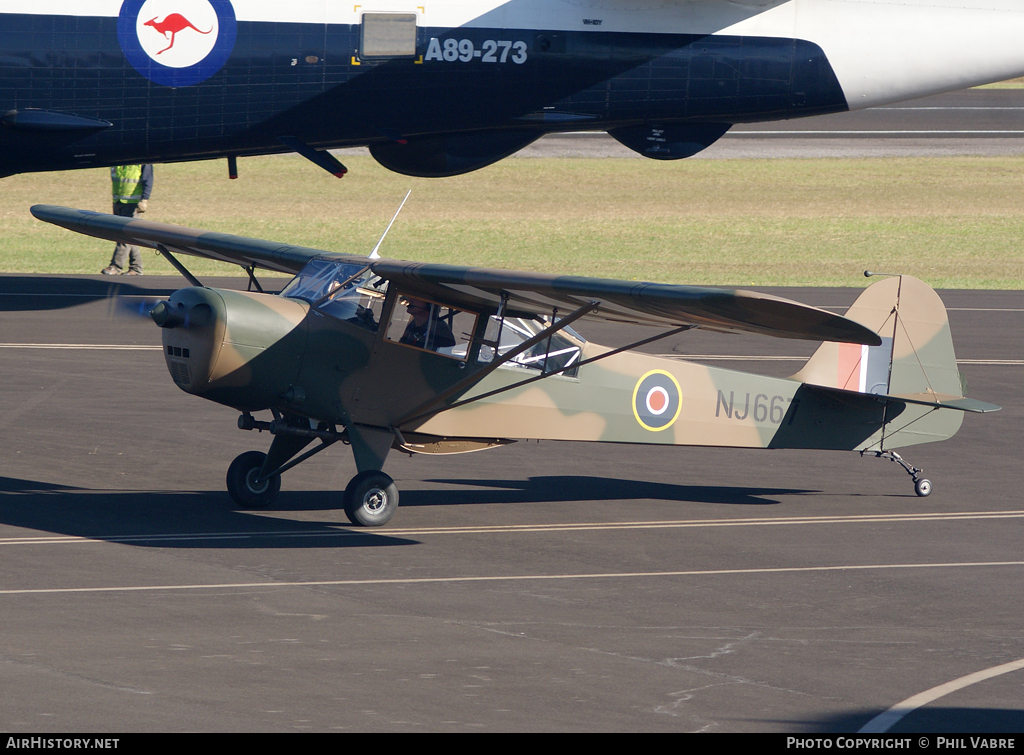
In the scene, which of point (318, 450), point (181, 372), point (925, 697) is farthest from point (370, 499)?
point (925, 697)

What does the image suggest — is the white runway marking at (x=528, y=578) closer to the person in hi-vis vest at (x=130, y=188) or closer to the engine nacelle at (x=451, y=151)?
the engine nacelle at (x=451, y=151)

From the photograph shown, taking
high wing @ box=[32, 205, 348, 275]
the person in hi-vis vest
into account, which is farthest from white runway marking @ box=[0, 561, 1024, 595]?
the person in hi-vis vest

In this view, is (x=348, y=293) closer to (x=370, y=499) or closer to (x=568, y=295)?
(x=370, y=499)

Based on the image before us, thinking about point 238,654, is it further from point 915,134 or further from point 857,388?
point 915,134

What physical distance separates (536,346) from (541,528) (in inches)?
69.7

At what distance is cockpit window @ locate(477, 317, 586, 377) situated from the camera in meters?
13.2

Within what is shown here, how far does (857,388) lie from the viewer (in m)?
14.6

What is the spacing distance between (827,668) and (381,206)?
120 feet

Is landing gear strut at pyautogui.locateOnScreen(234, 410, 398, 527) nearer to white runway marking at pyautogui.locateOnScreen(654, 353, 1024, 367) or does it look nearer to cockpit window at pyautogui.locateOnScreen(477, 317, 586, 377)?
cockpit window at pyautogui.locateOnScreen(477, 317, 586, 377)

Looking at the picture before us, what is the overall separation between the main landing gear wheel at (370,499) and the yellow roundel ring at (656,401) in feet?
8.59

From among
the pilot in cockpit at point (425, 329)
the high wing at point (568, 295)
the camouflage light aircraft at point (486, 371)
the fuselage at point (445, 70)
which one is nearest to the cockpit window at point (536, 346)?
the camouflage light aircraft at point (486, 371)

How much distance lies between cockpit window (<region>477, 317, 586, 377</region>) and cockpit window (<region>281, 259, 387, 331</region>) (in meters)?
1.06

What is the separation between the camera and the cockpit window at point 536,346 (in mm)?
13156
